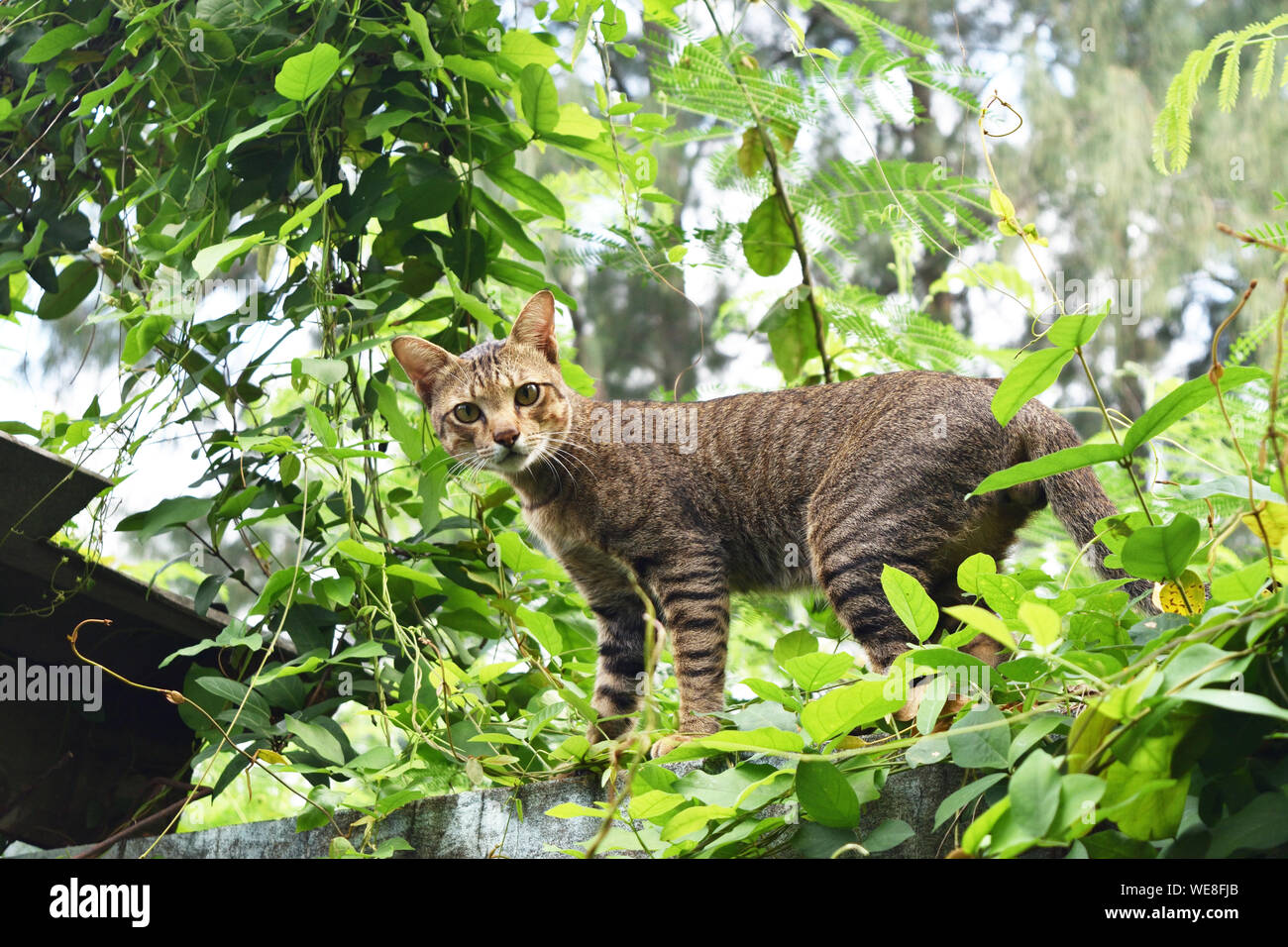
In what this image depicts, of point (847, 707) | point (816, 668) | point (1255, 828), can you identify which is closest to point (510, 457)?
point (816, 668)

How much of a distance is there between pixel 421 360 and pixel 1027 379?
5.89 feet

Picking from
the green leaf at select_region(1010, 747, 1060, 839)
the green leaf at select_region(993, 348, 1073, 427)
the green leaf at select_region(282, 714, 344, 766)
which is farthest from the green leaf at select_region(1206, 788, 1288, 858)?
the green leaf at select_region(282, 714, 344, 766)

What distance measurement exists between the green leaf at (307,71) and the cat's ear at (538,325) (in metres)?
0.81

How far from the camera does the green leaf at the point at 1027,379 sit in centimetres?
129

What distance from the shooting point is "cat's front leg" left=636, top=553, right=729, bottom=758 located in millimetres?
2514

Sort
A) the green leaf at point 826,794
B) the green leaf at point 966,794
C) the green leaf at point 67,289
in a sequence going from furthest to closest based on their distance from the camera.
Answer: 1. the green leaf at point 67,289
2. the green leaf at point 826,794
3. the green leaf at point 966,794

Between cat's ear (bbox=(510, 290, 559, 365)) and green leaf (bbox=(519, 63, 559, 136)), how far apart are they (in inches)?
19.4

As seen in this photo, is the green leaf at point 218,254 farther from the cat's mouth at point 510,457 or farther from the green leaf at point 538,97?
the cat's mouth at point 510,457

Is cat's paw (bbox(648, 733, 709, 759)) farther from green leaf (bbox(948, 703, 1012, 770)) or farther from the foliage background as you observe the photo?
green leaf (bbox(948, 703, 1012, 770))

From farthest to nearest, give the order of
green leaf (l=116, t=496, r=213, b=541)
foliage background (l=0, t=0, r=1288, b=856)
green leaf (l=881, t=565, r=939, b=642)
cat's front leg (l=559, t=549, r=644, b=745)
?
cat's front leg (l=559, t=549, r=644, b=745), green leaf (l=116, t=496, r=213, b=541), foliage background (l=0, t=0, r=1288, b=856), green leaf (l=881, t=565, r=939, b=642)

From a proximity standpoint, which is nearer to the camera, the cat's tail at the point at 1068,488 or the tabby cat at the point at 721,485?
the cat's tail at the point at 1068,488

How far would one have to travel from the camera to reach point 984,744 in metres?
1.20

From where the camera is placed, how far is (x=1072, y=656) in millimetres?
1232

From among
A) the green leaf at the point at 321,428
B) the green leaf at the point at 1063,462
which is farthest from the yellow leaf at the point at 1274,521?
the green leaf at the point at 321,428
